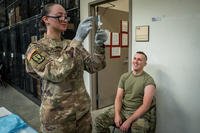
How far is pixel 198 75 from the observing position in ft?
6.68

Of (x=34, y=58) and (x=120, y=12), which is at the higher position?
(x=120, y=12)

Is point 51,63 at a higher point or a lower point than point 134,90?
higher

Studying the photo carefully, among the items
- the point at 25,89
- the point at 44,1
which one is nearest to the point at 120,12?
the point at 44,1

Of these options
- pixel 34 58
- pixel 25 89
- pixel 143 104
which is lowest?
pixel 25 89

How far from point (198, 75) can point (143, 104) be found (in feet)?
2.05

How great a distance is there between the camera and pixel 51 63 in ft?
3.53

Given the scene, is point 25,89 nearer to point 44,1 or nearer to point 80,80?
point 44,1

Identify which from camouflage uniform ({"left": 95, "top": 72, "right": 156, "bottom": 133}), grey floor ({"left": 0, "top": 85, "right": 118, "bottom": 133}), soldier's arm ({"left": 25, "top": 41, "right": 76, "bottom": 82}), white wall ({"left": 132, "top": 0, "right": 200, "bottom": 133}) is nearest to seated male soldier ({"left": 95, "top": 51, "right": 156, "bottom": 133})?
camouflage uniform ({"left": 95, "top": 72, "right": 156, "bottom": 133})

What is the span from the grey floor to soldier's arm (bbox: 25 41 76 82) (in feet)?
6.81

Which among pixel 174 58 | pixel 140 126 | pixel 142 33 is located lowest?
pixel 140 126

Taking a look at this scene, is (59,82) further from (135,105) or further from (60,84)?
(135,105)

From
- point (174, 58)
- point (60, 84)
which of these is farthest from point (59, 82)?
point (174, 58)

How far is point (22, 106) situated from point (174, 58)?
10.3ft

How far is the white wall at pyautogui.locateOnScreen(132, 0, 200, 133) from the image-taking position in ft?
6.74
